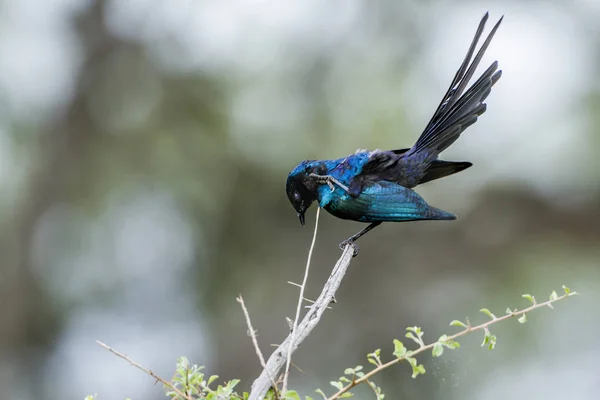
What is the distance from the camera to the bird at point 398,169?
2.22 metres

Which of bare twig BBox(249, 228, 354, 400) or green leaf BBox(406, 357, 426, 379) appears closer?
bare twig BBox(249, 228, 354, 400)

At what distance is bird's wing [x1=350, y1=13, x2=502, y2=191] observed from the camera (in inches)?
90.6

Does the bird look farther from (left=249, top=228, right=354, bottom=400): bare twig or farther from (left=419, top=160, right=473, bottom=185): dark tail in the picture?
(left=249, top=228, right=354, bottom=400): bare twig

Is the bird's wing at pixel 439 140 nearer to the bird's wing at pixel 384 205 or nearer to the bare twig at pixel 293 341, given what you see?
the bird's wing at pixel 384 205

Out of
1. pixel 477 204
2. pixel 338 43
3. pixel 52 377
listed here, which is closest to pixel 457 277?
pixel 477 204

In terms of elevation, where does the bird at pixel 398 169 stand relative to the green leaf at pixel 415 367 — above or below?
above

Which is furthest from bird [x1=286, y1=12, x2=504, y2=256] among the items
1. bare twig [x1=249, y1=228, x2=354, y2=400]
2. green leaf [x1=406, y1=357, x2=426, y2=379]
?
green leaf [x1=406, y1=357, x2=426, y2=379]

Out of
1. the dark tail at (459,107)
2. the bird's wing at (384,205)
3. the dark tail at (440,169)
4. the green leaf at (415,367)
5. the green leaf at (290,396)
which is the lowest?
the green leaf at (290,396)

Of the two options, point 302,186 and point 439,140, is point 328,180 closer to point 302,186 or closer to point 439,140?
point 302,186

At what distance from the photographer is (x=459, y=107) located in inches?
92.1

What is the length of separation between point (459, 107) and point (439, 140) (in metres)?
0.14

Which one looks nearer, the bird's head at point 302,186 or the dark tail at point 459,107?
the dark tail at point 459,107

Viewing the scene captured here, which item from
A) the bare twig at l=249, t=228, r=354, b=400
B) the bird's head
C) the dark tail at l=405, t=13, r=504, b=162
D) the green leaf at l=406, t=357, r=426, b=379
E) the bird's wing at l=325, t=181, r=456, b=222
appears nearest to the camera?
the bare twig at l=249, t=228, r=354, b=400

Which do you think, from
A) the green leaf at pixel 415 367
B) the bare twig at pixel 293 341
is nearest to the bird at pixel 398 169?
the bare twig at pixel 293 341
